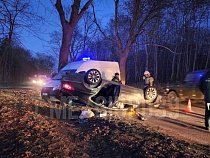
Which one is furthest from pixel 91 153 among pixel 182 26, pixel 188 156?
pixel 182 26

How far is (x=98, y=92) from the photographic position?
726 centimetres

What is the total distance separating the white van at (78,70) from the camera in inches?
344

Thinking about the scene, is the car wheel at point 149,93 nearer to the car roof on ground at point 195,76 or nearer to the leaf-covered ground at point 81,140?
the leaf-covered ground at point 81,140

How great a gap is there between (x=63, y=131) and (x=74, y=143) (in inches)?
31.6

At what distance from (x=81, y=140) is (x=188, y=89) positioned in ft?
28.8

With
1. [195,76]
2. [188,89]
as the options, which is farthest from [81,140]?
[195,76]

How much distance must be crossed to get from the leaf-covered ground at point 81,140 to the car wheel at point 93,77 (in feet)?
4.93

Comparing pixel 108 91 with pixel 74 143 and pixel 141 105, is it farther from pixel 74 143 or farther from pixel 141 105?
pixel 74 143

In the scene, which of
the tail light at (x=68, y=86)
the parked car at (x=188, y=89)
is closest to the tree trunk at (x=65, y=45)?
the tail light at (x=68, y=86)

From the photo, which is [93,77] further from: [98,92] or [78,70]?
[78,70]

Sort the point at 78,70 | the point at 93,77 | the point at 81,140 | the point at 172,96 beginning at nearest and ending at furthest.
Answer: the point at 81,140 < the point at 93,77 < the point at 78,70 < the point at 172,96

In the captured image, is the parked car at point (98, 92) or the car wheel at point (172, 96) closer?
the parked car at point (98, 92)

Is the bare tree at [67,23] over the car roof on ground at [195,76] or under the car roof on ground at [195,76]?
over

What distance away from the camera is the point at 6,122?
530 cm
